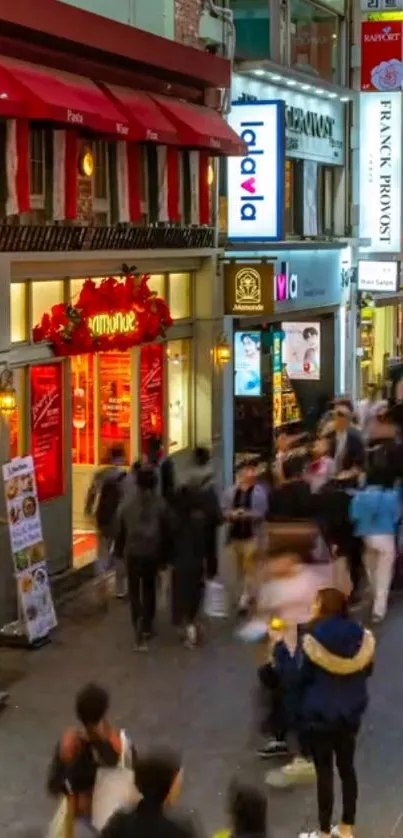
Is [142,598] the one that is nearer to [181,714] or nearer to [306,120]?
[181,714]

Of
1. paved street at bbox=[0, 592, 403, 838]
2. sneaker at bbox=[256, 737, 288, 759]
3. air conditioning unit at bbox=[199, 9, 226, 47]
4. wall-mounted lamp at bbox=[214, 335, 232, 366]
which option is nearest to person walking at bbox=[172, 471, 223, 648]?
paved street at bbox=[0, 592, 403, 838]

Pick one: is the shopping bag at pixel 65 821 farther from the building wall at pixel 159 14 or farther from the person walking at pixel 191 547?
the building wall at pixel 159 14

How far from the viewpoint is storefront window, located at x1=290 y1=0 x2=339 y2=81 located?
2233cm

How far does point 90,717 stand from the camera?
693 centimetres

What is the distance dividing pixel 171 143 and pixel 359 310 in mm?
11313

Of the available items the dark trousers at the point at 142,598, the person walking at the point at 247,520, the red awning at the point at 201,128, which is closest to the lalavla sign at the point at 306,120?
the red awning at the point at 201,128

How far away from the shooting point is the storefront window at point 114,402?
17.1m

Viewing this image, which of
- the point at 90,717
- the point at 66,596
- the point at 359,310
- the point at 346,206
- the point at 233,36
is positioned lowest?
the point at 66,596

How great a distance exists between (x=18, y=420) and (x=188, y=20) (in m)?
6.84

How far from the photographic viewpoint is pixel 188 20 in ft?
58.3

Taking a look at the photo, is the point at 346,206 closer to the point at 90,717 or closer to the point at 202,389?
the point at 202,389

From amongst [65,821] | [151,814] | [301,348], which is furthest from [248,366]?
[151,814]

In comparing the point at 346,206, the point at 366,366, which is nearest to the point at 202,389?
the point at 346,206

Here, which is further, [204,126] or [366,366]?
[366,366]
